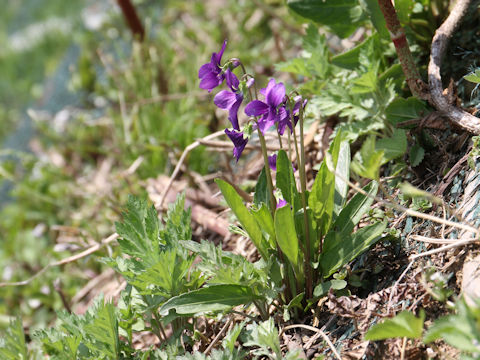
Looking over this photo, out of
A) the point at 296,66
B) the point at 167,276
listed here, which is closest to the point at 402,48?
the point at 296,66

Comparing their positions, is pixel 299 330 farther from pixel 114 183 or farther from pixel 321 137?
pixel 114 183

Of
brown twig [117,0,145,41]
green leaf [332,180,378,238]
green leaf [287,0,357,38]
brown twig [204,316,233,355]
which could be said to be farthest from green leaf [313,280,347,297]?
brown twig [117,0,145,41]

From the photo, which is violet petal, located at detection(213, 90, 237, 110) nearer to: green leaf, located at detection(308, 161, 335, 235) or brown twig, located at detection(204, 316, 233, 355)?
green leaf, located at detection(308, 161, 335, 235)

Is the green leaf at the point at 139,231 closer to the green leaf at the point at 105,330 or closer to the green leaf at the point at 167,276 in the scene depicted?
the green leaf at the point at 167,276

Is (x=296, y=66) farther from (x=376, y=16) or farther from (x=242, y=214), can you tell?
(x=242, y=214)

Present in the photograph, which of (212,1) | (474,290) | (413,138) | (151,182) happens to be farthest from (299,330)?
(212,1)
